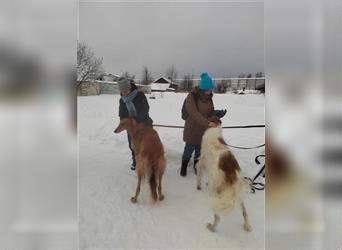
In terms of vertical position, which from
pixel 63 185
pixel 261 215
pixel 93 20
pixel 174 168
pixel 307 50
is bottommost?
pixel 261 215

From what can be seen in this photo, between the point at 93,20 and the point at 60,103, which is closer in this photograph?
the point at 60,103

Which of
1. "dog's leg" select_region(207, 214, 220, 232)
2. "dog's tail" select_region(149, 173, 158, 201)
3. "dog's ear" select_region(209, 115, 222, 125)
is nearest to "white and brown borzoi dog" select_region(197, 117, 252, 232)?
"dog's leg" select_region(207, 214, 220, 232)

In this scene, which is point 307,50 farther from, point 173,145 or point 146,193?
point 146,193

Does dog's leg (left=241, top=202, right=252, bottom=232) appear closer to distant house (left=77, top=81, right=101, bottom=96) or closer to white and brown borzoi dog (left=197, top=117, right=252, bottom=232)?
white and brown borzoi dog (left=197, top=117, right=252, bottom=232)

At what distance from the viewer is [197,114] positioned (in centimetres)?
156

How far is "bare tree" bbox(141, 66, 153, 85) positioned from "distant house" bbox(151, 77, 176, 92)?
33mm

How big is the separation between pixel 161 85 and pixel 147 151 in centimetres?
47

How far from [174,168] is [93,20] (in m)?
1.05

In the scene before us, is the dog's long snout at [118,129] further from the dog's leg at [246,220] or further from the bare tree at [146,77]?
the dog's leg at [246,220]

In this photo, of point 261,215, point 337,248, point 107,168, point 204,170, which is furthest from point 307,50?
point 107,168

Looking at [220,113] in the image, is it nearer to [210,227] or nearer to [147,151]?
[147,151]

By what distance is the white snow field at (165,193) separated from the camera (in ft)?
4.18

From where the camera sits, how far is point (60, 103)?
827 mm

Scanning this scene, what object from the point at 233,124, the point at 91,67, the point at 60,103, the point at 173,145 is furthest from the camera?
the point at 173,145
